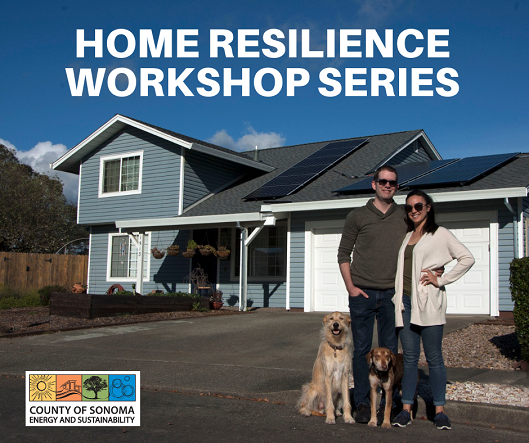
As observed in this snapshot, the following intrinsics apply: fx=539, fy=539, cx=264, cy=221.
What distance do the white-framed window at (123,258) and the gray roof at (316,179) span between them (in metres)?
2.58

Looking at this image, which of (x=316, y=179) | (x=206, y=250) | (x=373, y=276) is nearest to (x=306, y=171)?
(x=316, y=179)

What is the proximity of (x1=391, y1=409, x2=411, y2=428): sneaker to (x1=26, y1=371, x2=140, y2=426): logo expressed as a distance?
216 centimetres

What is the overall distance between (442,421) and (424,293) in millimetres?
1082

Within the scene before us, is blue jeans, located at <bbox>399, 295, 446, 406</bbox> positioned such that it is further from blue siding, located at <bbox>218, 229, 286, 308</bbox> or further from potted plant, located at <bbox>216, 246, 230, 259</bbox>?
potted plant, located at <bbox>216, 246, 230, 259</bbox>

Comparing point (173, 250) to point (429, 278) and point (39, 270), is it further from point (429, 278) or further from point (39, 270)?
point (429, 278)

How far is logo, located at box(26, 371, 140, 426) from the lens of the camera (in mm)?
4590

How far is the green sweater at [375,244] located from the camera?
14.9ft

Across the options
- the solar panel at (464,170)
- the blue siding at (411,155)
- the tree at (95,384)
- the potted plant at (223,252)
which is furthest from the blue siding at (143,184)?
the tree at (95,384)

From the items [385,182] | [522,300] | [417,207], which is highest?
[385,182]

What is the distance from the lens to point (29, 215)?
104ft

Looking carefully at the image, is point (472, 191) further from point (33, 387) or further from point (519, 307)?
point (33, 387)

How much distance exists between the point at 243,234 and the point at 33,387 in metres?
9.10

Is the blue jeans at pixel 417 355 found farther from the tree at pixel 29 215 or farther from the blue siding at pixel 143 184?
the tree at pixel 29 215

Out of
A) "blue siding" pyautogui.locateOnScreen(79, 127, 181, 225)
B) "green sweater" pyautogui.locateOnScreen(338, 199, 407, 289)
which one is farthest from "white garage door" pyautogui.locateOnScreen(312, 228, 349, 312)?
"green sweater" pyautogui.locateOnScreen(338, 199, 407, 289)
